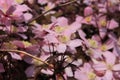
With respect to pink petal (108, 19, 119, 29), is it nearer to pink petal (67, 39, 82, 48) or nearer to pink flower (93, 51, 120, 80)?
pink flower (93, 51, 120, 80)

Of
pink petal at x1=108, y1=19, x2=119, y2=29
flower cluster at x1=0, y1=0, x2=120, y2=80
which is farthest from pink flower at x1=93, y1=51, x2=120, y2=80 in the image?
pink petal at x1=108, y1=19, x2=119, y2=29

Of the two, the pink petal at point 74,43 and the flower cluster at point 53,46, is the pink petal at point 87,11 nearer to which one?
the flower cluster at point 53,46

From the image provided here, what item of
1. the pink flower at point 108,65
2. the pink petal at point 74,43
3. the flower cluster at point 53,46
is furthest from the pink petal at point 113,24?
the pink petal at point 74,43

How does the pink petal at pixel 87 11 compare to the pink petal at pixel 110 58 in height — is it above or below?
above

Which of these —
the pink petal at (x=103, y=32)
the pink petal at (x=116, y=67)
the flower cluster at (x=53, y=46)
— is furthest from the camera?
the pink petal at (x=103, y=32)

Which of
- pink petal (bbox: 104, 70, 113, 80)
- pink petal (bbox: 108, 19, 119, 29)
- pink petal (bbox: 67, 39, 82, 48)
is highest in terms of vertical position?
pink petal (bbox: 108, 19, 119, 29)

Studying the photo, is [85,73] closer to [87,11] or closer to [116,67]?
[116,67]

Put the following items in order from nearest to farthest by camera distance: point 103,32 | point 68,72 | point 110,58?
point 68,72, point 110,58, point 103,32

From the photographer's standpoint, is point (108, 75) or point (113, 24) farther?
Answer: point (113, 24)

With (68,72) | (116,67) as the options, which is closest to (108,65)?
(116,67)

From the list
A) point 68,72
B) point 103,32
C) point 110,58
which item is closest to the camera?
point 68,72
